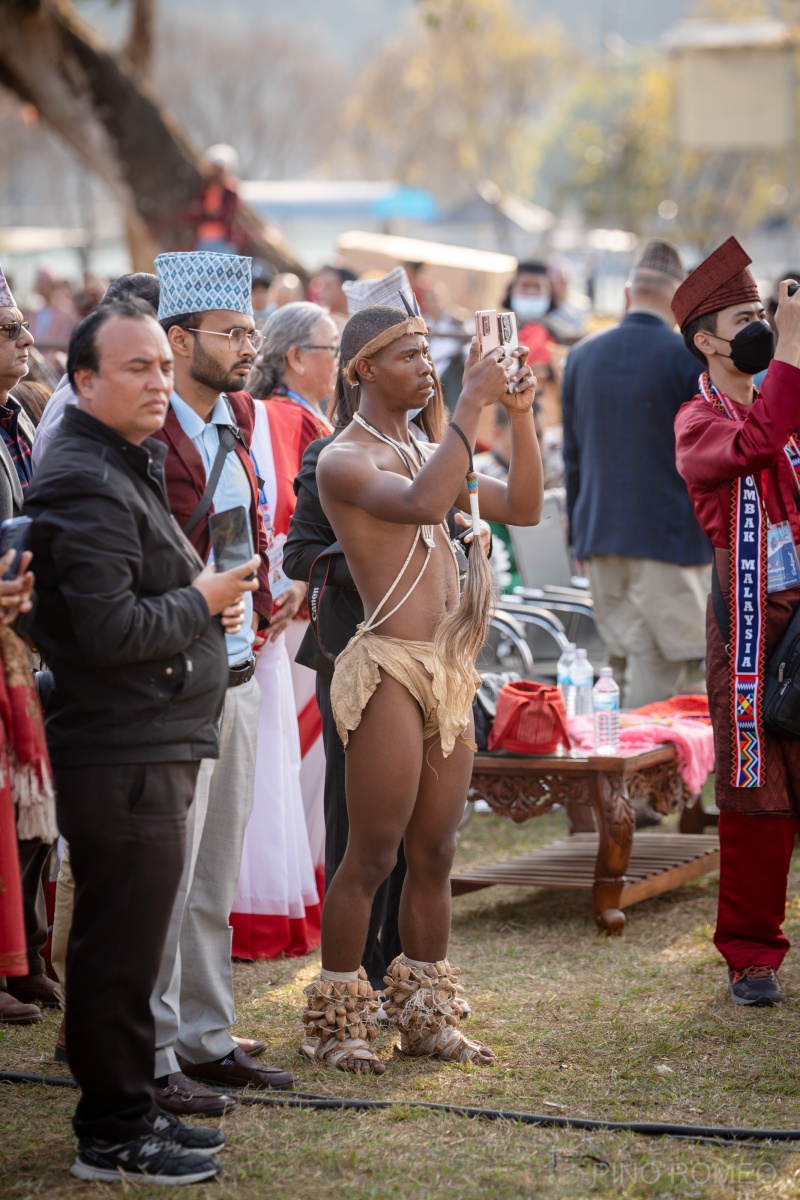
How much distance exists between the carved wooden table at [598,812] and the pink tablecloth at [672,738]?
0.17 feet

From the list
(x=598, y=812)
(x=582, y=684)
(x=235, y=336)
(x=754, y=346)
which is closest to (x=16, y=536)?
(x=235, y=336)

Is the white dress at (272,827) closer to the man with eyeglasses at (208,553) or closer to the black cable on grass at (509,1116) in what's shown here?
the man with eyeglasses at (208,553)

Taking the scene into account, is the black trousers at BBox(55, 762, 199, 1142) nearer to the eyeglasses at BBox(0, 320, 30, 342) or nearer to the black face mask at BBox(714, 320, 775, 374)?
the eyeglasses at BBox(0, 320, 30, 342)

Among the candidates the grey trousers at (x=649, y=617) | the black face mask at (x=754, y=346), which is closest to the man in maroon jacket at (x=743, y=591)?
the black face mask at (x=754, y=346)

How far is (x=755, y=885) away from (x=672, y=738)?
1.34 metres

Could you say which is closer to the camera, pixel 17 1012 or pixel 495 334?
pixel 495 334

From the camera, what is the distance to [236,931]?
232 inches

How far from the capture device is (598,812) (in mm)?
6238

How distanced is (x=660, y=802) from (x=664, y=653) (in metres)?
1.29

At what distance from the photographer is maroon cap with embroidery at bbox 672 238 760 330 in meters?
5.30

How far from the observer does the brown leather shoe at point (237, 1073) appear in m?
4.43

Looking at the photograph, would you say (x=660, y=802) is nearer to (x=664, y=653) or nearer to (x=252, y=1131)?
(x=664, y=653)

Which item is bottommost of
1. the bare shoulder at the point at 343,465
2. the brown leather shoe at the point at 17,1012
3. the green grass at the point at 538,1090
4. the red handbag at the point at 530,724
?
the green grass at the point at 538,1090

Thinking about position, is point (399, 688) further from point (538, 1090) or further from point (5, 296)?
point (5, 296)
